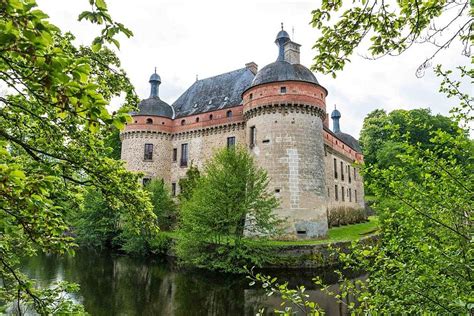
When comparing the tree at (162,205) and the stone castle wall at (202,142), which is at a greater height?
the stone castle wall at (202,142)

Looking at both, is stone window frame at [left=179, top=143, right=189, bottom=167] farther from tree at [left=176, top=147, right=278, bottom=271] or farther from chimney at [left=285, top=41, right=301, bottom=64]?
tree at [left=176, top=147, right=278, bottom=271]

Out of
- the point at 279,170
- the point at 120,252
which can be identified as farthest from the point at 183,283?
the point at 120,252

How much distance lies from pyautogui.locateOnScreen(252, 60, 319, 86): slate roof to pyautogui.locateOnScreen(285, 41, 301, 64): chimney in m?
1.50

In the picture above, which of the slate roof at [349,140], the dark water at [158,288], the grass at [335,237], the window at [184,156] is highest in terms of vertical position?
the slate roof at [349,140]

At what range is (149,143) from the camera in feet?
87.1

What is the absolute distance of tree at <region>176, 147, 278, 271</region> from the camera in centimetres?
1472

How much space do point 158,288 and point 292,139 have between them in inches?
449

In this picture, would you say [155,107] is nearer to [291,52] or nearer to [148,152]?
[148,152]

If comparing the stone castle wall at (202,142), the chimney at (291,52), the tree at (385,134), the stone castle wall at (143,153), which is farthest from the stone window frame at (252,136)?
the tree at (385,134)

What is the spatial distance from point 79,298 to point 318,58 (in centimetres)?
1140

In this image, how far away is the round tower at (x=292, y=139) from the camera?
18953 mm

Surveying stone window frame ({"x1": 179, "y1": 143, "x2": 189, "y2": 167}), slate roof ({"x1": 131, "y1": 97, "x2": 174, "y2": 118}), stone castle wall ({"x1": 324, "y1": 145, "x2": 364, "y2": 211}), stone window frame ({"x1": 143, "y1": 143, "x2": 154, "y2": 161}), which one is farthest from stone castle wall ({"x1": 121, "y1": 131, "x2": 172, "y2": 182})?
stone castle wall ({"x1": 324, "y1": 145, "x2": 364, "y2": 211})

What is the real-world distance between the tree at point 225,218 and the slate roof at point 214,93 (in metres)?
10.2

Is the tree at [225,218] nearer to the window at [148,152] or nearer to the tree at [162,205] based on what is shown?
the tree at [162,205]
